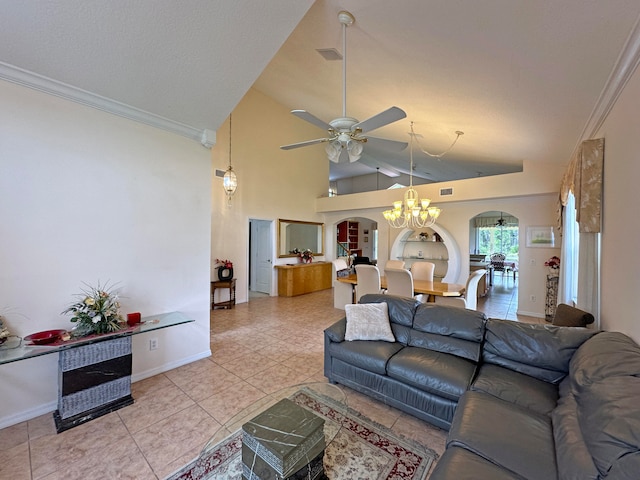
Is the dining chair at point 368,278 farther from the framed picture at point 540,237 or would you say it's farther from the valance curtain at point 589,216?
the framed picture at point 540,237

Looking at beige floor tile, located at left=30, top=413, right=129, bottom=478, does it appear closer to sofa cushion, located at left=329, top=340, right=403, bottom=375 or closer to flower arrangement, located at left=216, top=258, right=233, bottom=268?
sofa cushion, located at left=329, top=340, right=403, bottom=375

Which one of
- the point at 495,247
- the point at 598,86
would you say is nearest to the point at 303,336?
the point at 598,86

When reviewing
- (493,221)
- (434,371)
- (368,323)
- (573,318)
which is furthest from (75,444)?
(493,221)

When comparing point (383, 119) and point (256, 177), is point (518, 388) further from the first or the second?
point (256, 177)

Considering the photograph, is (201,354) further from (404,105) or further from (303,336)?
(404,105)

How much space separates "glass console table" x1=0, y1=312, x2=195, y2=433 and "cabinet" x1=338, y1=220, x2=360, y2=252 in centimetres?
976

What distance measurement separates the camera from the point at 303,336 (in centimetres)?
412

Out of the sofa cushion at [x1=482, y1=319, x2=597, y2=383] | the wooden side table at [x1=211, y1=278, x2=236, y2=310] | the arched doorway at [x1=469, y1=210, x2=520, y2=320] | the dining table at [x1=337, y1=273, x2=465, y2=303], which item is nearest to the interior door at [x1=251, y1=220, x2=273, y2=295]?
the wooden side table at [x1=211, y1=278, x2=236, y2=310]

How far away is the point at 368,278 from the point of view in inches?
187

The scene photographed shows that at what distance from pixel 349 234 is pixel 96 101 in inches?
399

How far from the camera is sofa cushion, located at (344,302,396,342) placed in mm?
2686

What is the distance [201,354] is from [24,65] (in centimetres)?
323

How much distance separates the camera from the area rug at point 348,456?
5.48 ft

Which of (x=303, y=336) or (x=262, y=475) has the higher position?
(x=262, y=475)
